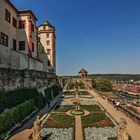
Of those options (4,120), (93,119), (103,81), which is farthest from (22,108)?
(103,81)

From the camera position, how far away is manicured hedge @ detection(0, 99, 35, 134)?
18559 mm

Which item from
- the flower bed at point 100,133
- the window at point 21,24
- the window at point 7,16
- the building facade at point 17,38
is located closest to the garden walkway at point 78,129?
the flower bed at point 100,133

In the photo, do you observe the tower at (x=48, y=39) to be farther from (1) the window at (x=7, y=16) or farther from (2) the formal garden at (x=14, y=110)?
(2) the formal garden at (x=14, y=110)

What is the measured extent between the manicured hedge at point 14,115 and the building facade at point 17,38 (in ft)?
25.2

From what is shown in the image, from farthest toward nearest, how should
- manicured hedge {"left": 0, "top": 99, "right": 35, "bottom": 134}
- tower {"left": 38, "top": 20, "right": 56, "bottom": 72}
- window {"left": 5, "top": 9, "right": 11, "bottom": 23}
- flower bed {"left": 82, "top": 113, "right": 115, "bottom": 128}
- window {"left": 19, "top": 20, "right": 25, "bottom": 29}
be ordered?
tower {"left": 38, "top": 20, "right": 56, "bottom": 72} → window {"left": 19, "top": 20, "right": 25, "bottom": 29} → window {"left": 5, "top": 9, "right": 11, "bottom": 23} → flower bed {"left": 82, "top": 113, "right": 115, "bottom": 128} → manicured hedge {"left": 0, "top": 99, "right": 35, "bottom": 134}

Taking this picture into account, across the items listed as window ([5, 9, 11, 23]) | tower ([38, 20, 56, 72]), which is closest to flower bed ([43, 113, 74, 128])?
window ([5, 9, 11, 23])

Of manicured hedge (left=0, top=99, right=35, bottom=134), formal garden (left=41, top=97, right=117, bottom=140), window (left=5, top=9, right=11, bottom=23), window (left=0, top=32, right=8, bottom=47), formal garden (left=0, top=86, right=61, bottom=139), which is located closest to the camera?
formal garden (left=41, top=97, right=117, bottom=140)

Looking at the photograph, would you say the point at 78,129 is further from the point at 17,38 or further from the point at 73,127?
the point at 17,38

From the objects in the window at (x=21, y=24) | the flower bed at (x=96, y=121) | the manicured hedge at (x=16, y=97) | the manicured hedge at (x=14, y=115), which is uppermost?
the window at (x=21, y=24)

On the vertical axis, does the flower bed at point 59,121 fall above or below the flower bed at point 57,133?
above

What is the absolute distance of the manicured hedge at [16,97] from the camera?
2103 centimetres

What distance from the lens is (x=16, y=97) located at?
24297 millimetres

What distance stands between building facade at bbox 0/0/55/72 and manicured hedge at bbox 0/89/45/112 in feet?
17.6

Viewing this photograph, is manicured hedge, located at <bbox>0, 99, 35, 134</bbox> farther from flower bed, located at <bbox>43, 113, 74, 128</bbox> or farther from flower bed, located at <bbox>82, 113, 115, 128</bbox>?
flower bed, located at <bbox>82, 113, 115, 128</bbox>
